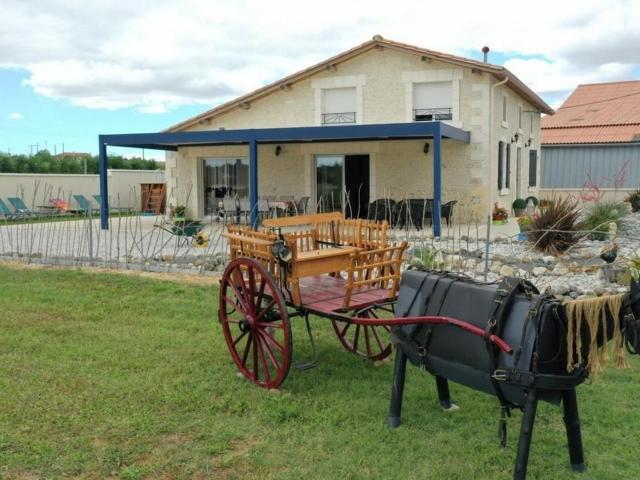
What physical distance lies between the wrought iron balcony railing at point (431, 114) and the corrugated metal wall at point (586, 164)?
10088 millimetres

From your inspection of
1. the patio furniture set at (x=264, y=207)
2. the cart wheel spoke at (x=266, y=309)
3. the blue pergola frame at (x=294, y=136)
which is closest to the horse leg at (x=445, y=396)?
the cart wheel spoke at (x=266, y=309)

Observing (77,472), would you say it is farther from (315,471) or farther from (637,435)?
(637,435)

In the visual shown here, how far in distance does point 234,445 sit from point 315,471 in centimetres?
57

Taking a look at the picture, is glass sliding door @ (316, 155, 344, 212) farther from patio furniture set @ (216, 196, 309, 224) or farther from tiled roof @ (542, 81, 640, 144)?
tiled roof @ (542, 81, 640, 144)

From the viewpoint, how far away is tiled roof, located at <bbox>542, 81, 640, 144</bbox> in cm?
2639

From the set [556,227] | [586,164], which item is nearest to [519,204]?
[586,164]

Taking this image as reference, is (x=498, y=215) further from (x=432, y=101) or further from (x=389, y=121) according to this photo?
(x=389, y=121)

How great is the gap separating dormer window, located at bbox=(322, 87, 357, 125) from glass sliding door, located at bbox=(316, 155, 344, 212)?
1.07 metres

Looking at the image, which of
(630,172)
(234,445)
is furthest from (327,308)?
(630,172)

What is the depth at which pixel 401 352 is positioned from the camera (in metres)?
3.76

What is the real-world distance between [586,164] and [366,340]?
23.1 m

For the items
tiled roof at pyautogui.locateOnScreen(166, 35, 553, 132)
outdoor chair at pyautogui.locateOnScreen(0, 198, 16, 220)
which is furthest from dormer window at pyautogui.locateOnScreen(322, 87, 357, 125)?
outdoor chair at pyautogui.locateOnScreen(0, 198, 16, 220)

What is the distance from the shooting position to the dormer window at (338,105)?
1814cm

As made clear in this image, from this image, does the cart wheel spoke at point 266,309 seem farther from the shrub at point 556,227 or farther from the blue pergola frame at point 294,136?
the blue pergola frame at point 294,136
